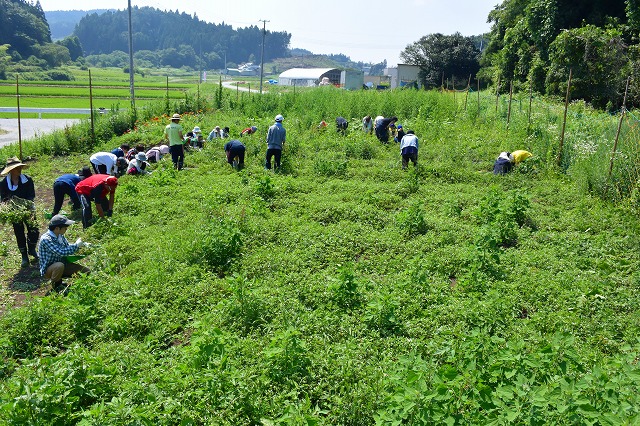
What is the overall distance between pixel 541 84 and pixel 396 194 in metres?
17.4

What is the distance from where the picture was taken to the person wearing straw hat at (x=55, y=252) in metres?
6.38

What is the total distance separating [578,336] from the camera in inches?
202

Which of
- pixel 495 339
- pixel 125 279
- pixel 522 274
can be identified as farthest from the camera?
pixel 522 274

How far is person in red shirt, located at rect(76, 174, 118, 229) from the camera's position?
324 inches

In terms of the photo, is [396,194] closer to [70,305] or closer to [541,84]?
[70,305]

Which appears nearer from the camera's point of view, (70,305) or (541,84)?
(70,305)

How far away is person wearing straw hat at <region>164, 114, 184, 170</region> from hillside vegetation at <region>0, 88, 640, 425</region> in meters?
0.45

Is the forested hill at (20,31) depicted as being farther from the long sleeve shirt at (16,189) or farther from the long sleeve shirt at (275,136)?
the long sleeve shirt at (16,189)

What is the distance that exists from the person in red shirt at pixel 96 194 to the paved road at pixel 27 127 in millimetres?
12149

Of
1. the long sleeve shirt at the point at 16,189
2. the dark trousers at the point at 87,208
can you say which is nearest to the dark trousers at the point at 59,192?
the dark trousers at the point at 87,208

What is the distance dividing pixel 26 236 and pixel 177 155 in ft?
15.8

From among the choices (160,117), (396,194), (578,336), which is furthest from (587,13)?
(578,336)

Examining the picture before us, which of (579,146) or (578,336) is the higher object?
(579,146)

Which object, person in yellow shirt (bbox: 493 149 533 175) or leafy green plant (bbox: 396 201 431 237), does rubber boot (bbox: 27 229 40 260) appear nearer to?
leafy green plant (bbox: 396 201 431 237)
